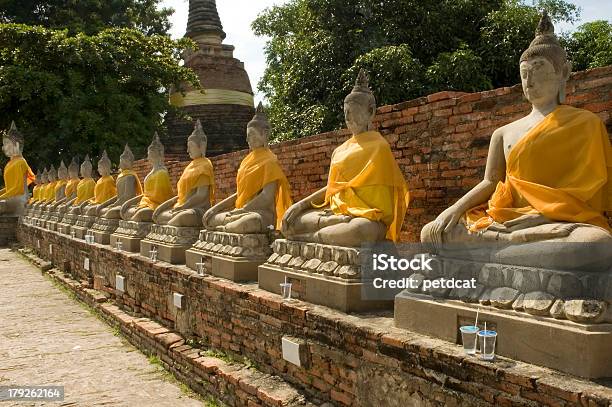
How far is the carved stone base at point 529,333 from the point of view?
8.05 feet

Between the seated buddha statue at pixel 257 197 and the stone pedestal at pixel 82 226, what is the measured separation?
15.7 feet

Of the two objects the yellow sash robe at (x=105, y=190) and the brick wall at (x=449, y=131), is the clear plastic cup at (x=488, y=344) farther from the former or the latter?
the yellow sash robe at (x=105, y=190)

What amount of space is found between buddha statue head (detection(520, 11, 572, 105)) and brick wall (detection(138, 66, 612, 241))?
1.03 m

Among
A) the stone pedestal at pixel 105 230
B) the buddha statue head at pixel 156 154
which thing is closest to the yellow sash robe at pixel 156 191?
the buddha statue head at pixel 156 154

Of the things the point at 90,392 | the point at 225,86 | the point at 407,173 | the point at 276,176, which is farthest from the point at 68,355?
the point at 225,86

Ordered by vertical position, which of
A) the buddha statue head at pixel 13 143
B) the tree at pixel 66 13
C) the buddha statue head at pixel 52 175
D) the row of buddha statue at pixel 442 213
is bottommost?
the row of buddha statue at pixel 442 213

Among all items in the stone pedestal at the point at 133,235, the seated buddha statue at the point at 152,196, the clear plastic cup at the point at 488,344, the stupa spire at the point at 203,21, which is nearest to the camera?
the clear plastic cup at the point at 488,344

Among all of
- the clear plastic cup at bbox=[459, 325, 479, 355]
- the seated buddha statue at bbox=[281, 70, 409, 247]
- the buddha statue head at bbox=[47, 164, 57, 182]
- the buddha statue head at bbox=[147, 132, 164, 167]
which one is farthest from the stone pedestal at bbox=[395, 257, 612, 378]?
the buddha statue head at bbox=[47, 164, 57, 182]

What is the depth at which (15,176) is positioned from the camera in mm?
15781

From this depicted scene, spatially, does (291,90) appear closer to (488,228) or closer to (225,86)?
(225,86)

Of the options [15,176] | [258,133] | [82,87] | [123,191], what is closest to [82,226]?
[123,191]

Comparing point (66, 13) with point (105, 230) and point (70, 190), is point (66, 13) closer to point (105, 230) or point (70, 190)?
point (70, 190)

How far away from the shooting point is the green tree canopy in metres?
11.6

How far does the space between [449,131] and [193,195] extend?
10.5ft
